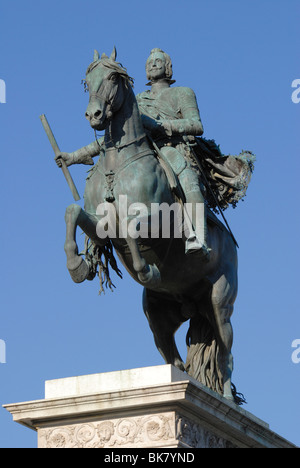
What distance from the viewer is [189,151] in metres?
16.8

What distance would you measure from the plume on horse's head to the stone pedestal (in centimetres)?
332

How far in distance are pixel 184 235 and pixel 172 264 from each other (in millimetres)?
486

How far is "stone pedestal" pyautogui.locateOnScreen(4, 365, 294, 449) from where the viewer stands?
1459 centimetres

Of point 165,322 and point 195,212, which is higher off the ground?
point 195,212

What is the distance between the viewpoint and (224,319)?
55.6 feet

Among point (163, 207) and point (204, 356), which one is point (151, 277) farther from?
point (204, 356)

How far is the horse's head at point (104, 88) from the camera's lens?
50.6 ft

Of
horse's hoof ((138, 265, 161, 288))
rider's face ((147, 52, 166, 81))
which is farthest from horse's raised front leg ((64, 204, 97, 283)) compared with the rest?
rider's face ((147, 52, 166, 81))

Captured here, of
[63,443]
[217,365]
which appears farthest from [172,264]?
[63,443]

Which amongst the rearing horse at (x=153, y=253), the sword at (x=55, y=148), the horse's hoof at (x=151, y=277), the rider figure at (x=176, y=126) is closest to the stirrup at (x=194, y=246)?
the rider figure at (x=176, y=126)

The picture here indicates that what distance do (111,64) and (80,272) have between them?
2328 millimetres

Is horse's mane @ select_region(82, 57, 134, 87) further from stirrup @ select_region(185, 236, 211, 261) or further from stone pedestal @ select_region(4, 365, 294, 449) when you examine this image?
stone pedestal @ select_region(4, 365, 294, 449)

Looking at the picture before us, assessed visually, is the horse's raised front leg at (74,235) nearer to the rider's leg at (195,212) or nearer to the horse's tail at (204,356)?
the rider's leg at (195,212)

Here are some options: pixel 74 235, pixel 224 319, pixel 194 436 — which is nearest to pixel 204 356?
pixel 224 319
